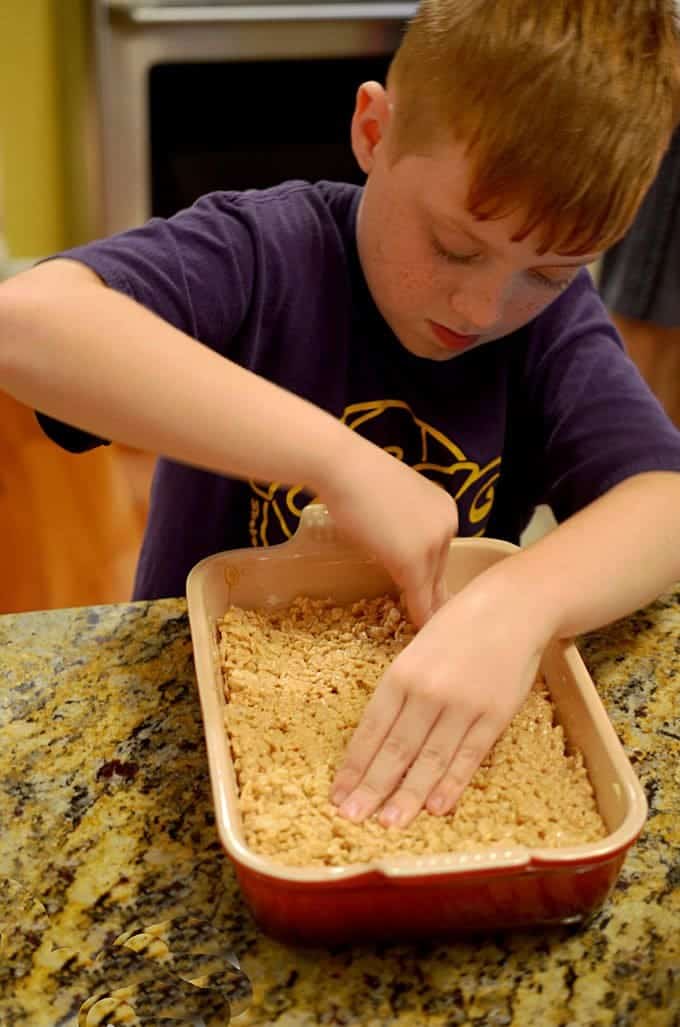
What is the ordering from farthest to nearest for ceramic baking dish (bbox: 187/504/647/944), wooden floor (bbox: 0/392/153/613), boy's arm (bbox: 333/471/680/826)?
wooden floor (bbox: 0/392/153/613) → boy's arm (bbox: 333/471/680/826) → ceramic baking dish (bbox: 187/504/647/944)

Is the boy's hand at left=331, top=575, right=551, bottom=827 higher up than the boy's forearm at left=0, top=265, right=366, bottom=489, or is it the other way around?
the boy's forearm at left=0, top=265, right=366, bottom=489

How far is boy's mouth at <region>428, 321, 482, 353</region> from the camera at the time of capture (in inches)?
35.3

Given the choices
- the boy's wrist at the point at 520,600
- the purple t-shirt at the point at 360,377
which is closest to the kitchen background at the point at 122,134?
the purple t-shirt at the point at 360,377

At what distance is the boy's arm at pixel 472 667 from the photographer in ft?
2.14

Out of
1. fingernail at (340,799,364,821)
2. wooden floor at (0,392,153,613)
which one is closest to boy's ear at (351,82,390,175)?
fingernail at (340,799,364,821)

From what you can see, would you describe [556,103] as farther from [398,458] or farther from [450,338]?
[398,458]

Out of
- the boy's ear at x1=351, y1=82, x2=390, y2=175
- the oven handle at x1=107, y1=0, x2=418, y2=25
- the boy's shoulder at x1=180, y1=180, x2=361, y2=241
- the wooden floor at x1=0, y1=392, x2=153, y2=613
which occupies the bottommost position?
the wooden floor at x1=0, y1=392, x2=153, y2=613

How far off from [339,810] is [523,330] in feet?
1.73

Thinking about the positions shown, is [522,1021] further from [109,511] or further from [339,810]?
[109,511]

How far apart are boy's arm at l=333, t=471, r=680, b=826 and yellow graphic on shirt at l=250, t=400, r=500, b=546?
9.2 inches

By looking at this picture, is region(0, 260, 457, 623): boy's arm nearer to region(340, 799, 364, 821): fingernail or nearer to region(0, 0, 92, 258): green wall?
region(340, 799, 364, 821): fingernail

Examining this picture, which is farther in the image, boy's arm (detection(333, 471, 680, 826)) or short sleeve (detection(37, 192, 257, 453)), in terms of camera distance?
short sleeve (detection(37, 192, 257, 453))

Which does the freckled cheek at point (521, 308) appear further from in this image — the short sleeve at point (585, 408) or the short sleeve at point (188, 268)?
the short sleeve at point (188, 268)

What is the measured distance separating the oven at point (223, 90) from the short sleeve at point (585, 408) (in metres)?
1.41
